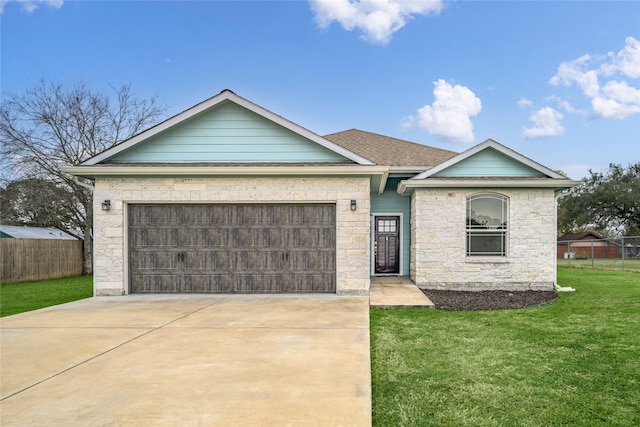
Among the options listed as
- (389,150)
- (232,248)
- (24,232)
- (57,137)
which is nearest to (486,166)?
(389,150)

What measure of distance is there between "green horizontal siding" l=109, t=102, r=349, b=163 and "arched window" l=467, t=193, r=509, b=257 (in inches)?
177

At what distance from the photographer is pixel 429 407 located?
3408mm

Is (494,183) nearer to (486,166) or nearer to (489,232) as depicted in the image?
(486,166)

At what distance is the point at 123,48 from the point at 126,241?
10.0 meters

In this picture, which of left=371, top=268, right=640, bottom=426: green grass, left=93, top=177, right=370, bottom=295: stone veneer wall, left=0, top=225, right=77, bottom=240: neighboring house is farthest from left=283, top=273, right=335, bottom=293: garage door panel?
left=0, top=225, right=77, bottom=240: neighboring house

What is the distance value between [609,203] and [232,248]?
143 feet

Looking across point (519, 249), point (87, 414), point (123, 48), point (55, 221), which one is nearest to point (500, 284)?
point (519, 249)

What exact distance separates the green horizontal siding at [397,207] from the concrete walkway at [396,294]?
1120 mm

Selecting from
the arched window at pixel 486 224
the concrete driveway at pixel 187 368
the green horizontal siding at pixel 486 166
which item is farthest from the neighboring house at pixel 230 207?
the arched window at pixel 486 224

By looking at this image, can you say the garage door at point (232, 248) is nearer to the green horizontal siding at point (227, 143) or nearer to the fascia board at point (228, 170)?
the fascia board at point (228, 170)

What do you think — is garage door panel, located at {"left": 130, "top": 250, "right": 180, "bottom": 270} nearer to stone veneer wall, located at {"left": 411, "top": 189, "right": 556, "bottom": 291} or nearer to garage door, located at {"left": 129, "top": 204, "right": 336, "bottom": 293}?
garage door, located at {"left": 129, "top": 204, "right": 336, "bottom": 293}

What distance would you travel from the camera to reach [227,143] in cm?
1008

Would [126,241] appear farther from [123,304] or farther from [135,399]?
[135,399]

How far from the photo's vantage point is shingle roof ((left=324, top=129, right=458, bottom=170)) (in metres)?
13.4
